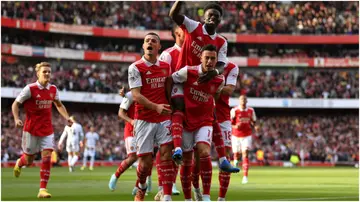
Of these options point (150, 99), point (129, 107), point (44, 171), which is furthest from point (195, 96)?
point (129, 107)

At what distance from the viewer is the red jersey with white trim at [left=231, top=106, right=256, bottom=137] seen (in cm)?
2370

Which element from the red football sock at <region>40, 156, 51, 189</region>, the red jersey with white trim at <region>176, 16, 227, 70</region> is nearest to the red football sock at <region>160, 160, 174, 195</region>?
the red jersey with white trim at <region>176, 16, 227, 70</region>

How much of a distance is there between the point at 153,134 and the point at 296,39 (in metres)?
51.5

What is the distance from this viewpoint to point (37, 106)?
617 inches

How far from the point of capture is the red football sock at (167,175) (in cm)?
1133

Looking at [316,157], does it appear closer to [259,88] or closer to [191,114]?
[259,88]

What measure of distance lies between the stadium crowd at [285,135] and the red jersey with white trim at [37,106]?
2991cm

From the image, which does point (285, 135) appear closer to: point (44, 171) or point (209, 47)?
point (44, 171)

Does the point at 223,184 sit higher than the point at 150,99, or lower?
lower

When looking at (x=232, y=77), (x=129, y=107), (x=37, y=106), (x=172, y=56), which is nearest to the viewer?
(x=232, y=77)

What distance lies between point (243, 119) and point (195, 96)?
12.2 meters

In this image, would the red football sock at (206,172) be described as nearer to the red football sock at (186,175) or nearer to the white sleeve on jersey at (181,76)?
the red football sock at (186,175)

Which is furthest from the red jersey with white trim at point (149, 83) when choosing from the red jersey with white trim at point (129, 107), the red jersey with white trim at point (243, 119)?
the red jersey with white trim at point (243, 119)

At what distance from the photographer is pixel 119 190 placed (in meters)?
17.6
